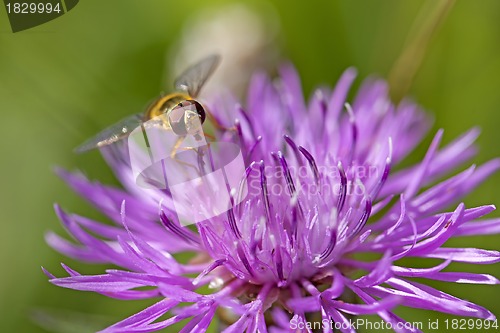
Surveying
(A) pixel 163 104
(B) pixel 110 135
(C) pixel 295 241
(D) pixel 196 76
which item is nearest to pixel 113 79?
(D) pixel 196 76

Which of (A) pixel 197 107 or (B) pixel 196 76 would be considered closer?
(A) pixel 197 107

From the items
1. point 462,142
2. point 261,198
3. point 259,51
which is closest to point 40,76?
point 259,51

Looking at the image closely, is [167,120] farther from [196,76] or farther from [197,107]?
[196,76]

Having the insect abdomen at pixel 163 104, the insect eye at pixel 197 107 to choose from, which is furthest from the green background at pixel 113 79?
the insect eye at pixel 197 107

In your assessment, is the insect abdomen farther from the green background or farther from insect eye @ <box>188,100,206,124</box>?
the green background

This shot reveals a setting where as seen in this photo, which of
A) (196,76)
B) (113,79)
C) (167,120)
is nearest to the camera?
(167,120)

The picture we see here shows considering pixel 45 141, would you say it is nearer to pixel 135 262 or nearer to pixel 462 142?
pixel 135 262

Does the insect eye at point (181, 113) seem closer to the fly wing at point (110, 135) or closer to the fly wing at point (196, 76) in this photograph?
the fly wing at point (110, 135)
